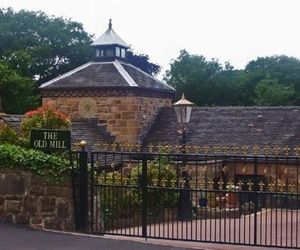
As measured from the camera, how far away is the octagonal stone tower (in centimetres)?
2470

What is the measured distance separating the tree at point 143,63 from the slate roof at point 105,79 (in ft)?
96.1

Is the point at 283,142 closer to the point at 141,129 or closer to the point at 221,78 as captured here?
the point at 141,129

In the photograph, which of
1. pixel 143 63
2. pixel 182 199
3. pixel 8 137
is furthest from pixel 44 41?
pixel 182 199

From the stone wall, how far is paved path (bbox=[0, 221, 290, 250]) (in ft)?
45.1

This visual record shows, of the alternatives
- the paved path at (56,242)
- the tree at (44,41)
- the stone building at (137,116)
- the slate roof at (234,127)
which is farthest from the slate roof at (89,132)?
the tree at (44,41)

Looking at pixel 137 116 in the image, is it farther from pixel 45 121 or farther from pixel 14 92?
pixel 14 92

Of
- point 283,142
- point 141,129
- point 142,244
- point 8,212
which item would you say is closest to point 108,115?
point 141,129

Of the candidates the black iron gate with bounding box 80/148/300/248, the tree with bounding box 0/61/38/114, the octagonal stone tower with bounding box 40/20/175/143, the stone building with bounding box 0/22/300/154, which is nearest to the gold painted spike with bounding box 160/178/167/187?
the black iron gate with bounding box 80/148/300/248

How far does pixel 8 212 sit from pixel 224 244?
4.64m

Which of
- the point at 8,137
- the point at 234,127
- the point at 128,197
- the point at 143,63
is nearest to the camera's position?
the point at 128,197

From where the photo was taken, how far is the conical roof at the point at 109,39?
2748cm

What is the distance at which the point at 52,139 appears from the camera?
11711 millimetres

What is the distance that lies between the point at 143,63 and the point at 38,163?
154ft

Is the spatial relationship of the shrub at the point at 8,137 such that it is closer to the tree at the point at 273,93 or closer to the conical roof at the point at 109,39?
the conical roof at the point at 109,39
